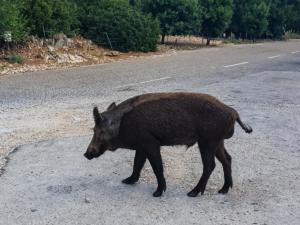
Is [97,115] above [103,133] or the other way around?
above

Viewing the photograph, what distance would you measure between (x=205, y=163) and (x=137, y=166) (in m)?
0.79

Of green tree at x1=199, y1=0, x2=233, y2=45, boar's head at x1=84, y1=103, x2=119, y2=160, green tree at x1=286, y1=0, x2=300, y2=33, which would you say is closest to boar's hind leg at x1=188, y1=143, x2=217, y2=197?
boar's head at x1=84, y1=103, x2=119, y2=160

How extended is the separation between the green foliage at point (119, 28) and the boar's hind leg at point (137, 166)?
697 inches

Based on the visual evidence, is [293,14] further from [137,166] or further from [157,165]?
[157,165]

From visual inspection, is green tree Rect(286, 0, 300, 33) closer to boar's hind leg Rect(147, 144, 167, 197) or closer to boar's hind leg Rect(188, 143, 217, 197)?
boar's hind leg Rect(188, 143, 217, 197)

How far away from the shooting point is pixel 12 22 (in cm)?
1798

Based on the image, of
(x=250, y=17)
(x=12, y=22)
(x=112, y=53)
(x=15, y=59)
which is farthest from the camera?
(x=250, y=17)

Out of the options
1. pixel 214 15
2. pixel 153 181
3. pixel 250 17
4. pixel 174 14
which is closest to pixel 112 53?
pixel 174 14

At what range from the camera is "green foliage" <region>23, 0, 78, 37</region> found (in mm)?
20234

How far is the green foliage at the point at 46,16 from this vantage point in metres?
20.2

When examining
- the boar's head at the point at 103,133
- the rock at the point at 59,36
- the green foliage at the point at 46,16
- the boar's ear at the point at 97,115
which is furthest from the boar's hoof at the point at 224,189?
the rock at the point at 59,36

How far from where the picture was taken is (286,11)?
46125mm

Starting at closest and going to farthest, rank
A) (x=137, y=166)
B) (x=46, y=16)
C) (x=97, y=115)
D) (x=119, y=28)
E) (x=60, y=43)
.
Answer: (x=97, y=115) < (x=137, y=166) < (x=46, y=16) < (x=60, y=43) < (x=119, y=28)

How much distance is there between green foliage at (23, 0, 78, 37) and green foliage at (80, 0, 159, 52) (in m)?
2.25
